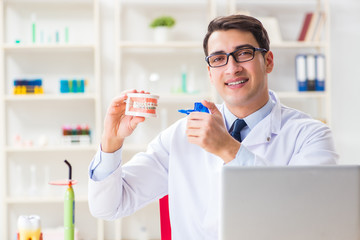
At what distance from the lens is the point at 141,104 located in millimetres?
1414

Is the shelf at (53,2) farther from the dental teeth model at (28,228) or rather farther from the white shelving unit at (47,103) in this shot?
the dental teeth model at (28,228)

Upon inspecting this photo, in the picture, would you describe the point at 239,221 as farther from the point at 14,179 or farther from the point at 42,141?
the point at 14,179

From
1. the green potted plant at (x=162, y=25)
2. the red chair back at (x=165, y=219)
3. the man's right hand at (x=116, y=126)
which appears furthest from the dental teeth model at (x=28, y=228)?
the green potted plant at (x=162, y=25)

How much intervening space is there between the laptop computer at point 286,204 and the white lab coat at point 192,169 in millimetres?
556

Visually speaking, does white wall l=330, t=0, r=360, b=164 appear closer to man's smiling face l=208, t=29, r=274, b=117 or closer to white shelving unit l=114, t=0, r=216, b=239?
white shelving unit l=114, t=0, r=216, b=239

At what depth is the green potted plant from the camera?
370 cm

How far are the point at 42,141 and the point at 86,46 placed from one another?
832 millimetres

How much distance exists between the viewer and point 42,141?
3676 millimetres

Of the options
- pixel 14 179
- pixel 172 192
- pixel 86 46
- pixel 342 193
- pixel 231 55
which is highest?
pixel 86 46

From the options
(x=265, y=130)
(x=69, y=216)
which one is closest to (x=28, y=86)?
(x=69, y=216)

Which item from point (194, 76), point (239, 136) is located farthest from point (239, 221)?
point (194, 76)

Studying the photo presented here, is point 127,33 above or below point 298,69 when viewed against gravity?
above

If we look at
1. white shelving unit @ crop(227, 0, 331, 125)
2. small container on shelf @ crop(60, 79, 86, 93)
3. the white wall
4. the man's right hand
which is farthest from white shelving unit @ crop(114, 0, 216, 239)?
the man's right hand

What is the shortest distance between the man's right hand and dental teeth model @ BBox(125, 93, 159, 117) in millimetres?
54
